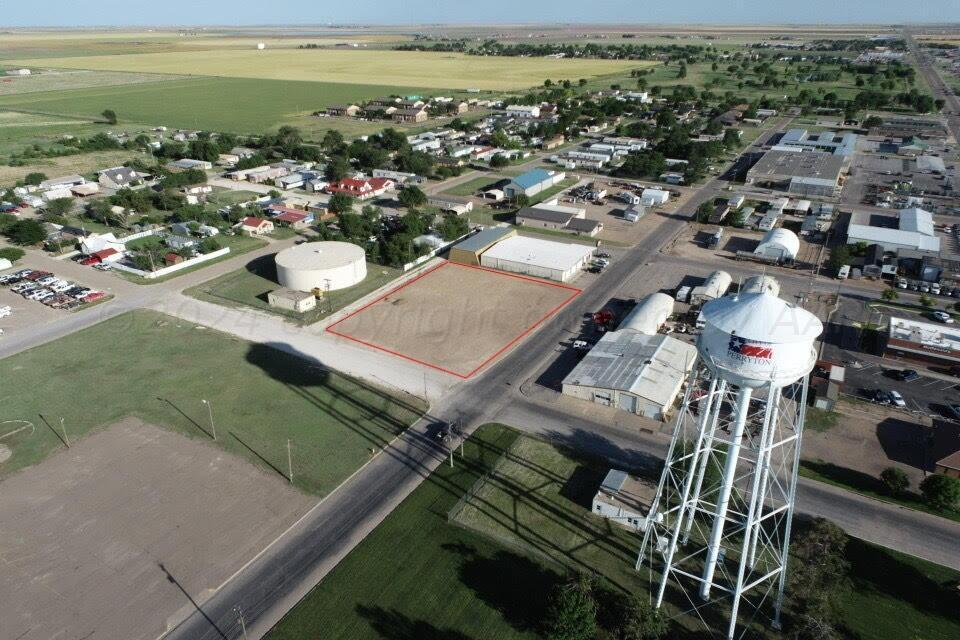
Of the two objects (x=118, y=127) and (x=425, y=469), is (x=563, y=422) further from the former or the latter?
(x=118, y=127)

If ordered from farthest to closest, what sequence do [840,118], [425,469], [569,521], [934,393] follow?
[840,118], [934,393], [425,469], [569,521]

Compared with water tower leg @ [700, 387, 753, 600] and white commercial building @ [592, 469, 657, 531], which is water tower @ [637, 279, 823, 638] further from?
white commercial building @ [592, 469, 657, 531]

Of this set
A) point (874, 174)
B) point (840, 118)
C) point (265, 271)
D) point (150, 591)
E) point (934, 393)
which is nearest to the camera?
point (150, 591)

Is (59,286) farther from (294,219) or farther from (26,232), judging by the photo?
(294,219)

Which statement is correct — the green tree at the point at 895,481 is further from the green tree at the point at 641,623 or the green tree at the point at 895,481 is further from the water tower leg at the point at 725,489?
the green tree at the point at 641,623

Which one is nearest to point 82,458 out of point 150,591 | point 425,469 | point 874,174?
point 150,591

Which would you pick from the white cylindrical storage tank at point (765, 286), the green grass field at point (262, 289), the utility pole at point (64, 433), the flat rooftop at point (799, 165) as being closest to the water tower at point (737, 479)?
the white cylindrical storage tank at point (765, 286)

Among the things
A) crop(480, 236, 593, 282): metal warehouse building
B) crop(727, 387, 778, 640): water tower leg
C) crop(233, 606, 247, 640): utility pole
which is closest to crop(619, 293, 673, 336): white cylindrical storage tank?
crop(480, 236, 593, 282): metal warehouse building

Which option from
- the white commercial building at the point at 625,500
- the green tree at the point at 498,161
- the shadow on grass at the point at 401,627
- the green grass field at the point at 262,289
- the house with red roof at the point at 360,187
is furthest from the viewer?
the green tree at the point at 498,161
